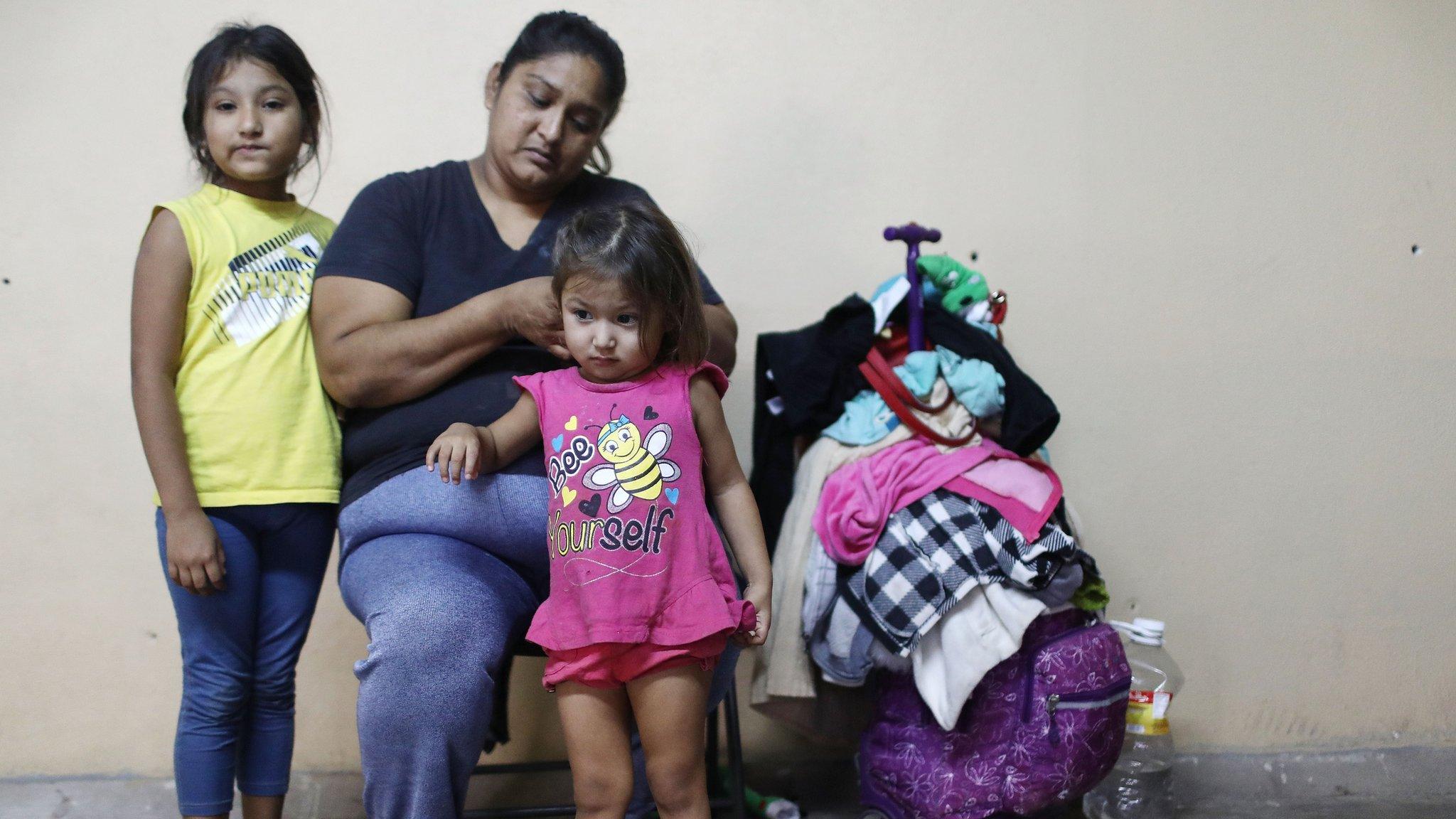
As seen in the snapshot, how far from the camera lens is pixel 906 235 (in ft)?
6.06

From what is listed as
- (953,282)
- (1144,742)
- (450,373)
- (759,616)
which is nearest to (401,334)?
(450,373)

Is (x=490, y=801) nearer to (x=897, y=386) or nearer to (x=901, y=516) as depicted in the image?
(x=901, y=516)

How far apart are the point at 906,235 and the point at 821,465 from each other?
458mm

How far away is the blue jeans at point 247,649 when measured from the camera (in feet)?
4.52

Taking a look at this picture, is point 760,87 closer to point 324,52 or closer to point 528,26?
point 528,26

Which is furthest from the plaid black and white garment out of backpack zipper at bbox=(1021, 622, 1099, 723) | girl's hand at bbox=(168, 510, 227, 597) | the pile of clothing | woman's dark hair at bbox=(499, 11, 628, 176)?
girl's hand at bbox=(168, 510, 227, 597)

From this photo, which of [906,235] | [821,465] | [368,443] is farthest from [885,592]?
[368,443]

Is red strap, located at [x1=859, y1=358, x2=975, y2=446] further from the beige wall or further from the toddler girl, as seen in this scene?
the toddler girl

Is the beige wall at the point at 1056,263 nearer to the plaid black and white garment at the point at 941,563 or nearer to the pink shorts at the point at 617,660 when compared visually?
the plaid black and white garment at the point at 941,563

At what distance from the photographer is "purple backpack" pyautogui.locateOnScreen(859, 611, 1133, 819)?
5.25 ft

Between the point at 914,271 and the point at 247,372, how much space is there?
44.3 inches

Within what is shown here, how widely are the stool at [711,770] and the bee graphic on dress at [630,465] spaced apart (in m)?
0.56

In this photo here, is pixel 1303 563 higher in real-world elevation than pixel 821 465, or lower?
lower

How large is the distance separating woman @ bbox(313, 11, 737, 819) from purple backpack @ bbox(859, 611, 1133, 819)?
0.51 metres
